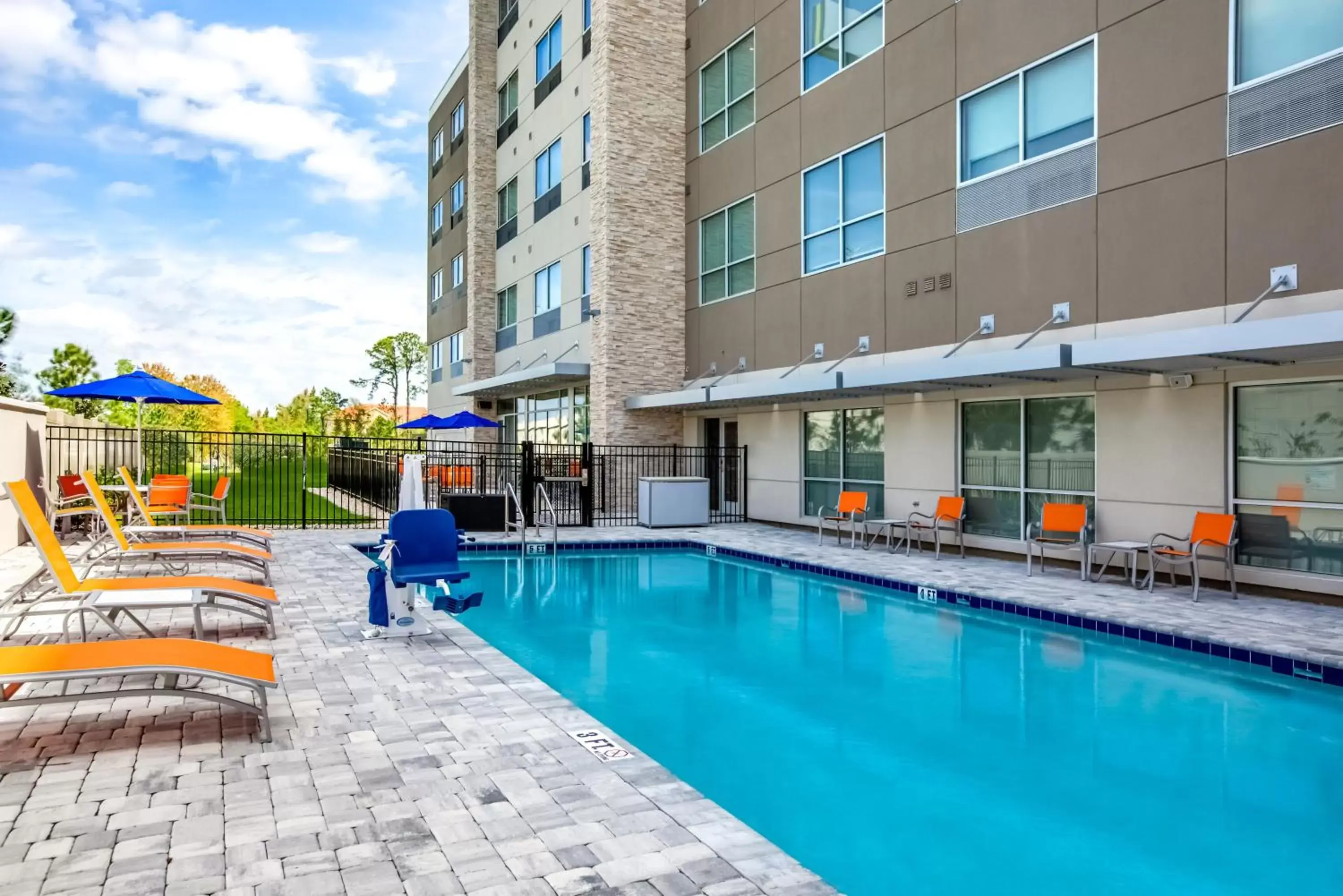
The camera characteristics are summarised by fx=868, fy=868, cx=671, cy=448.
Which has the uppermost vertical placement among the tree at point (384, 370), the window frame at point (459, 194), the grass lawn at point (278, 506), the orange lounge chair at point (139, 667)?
the window frame at point (459, 194)

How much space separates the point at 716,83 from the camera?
18641 millimetres

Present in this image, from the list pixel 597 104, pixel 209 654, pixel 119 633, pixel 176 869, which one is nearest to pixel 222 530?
pixel 119 633

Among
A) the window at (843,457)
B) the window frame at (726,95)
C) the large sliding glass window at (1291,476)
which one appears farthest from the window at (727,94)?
the large sliding glass window at (1291,476)

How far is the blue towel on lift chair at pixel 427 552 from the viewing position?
6676 mm

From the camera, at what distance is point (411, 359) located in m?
66.9

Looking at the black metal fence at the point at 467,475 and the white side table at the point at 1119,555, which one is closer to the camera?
the white side table at the point at 1119,555

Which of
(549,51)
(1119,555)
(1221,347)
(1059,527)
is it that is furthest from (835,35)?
(549,51)

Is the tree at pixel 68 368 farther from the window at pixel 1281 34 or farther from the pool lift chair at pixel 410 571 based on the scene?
the window at pixel 1281 34

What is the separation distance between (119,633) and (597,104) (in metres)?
16.5

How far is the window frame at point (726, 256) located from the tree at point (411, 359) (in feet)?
167

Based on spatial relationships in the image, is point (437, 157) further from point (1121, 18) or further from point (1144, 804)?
point (1144, 804)

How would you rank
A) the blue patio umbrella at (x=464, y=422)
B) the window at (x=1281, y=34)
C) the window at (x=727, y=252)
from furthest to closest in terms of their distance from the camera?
the blue patio umbrella at (x=464, y=422)
the window at (x=727, y=252)
the window at (x=1281, y=34)

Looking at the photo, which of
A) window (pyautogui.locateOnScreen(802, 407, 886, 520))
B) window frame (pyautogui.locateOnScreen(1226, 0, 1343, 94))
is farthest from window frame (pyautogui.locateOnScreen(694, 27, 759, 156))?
window frame (pyautogui.locateOnScreen(1226, 0, 1343, 94))

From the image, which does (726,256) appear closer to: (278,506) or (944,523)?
(944,523)
